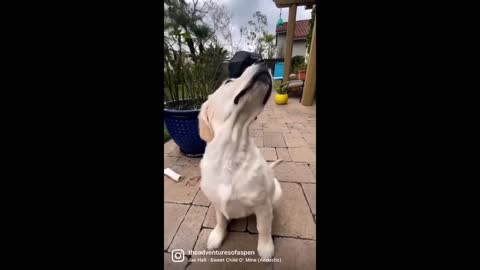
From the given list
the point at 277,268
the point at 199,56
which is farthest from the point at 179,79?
the point at 277,268

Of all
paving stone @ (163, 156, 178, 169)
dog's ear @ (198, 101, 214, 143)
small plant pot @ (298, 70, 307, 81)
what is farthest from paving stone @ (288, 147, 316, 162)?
small plant pot @ (298, 70, 307, 81)

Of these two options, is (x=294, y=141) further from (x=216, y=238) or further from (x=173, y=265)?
(x=173, y=265)

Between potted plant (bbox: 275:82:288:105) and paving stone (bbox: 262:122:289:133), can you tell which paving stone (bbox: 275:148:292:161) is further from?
potted plant (bbox: 275:82:288:105)

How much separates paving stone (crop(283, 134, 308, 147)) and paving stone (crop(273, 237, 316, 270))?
4.15ft

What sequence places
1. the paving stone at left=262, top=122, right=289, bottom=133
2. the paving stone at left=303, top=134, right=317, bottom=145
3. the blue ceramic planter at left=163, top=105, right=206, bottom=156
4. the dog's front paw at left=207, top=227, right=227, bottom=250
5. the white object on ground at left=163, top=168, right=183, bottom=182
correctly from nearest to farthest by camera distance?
the dog's front paw at left=207, top=227, right=227, bottom=250
the white object on ground at left=163, top=168, right=183, bottom=182
the blue ceramic planter at left=163, top=105, right=206, bottom=156
the paving stone at left=303, top=134, right=317, bottom=145
the paving stone at left=262, top=122, right=289, bottom=133

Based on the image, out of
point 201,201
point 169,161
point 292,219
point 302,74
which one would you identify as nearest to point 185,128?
point 169,161

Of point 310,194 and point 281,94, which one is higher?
point 281,94

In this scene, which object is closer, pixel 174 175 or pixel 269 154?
pixel 174 175

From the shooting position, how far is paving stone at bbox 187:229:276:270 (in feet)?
2.60

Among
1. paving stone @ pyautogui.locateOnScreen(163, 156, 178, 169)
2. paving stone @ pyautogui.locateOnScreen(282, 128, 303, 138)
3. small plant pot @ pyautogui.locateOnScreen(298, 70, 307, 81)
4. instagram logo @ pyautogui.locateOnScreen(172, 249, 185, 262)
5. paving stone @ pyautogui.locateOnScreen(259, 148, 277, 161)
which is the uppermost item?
small plant pot @ pyautogui.locateOnScreen(298, 70, 307, 81)

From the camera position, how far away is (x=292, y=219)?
1.04 meters

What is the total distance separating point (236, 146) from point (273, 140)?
1.59 m
